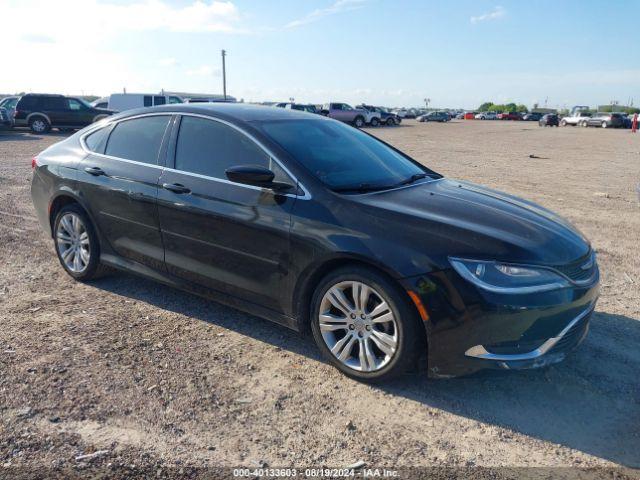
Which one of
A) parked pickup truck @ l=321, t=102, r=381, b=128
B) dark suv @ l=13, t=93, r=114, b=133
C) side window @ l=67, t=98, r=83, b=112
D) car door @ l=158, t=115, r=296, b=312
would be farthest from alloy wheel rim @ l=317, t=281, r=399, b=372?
parked pickup truck @ l=321, t=102, r=381, b=128

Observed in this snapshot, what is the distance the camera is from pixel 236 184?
380 cm

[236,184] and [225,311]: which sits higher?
[236,184]

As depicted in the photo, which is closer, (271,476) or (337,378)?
(271,476)

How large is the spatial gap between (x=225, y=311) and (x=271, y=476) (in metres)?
2.05

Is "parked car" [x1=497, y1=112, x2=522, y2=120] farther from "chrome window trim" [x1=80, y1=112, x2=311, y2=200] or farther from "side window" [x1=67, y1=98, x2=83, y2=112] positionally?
"chrome window trim" [x1=80, y1=112, x2=311, y2=200]

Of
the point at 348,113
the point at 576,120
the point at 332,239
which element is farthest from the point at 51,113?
the point at 576,120

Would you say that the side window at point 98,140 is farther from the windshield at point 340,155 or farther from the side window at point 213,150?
the windshield at point 340,155

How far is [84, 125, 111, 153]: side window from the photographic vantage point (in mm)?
4840

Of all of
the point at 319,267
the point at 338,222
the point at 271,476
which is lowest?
the point at 271,476

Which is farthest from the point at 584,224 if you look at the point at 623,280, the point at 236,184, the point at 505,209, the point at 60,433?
the point at 60,433

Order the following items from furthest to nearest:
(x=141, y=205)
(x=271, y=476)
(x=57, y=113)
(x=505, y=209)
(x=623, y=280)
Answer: (x=57, y=113)
(x=623, y=280)
(x=141, y=205)
(x=505, y=209)
(x=271, y=476)

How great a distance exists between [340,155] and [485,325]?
1.74 meters

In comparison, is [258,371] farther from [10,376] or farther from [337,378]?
[10,376]

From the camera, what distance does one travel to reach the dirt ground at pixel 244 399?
2729 millimetres
